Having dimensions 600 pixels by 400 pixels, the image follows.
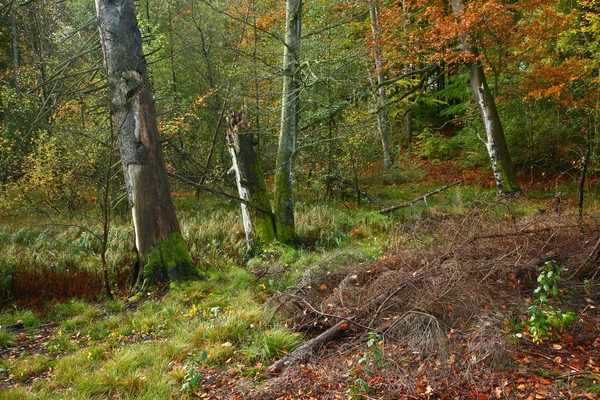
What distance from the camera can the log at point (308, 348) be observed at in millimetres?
3867

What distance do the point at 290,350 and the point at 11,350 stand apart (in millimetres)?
3266

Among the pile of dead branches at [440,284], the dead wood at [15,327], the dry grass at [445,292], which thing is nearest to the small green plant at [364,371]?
the dry grass at [445,292]

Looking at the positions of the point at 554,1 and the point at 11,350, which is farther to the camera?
the point at 554,1

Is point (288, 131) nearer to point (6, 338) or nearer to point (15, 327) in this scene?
point (15, 327)

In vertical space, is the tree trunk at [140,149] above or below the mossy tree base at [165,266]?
above

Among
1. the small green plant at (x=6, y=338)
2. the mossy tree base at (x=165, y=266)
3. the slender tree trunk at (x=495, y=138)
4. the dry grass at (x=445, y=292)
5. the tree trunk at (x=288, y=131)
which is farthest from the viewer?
the slender tree trunk at (x=495, y=138)

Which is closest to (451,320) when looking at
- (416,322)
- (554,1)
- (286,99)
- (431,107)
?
(416,322)

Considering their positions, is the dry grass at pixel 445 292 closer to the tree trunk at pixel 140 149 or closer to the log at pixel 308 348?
the log at pixel 308 348

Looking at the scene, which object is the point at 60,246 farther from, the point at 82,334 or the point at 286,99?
the point at 286,99

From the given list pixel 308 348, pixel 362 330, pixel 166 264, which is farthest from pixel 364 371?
pixel 166 264

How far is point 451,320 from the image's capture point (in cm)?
432

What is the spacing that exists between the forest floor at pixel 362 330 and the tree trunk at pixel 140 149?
1.89 ft

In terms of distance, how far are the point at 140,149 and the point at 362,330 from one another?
4256 mm

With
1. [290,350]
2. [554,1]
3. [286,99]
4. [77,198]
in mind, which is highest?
[554,1]
